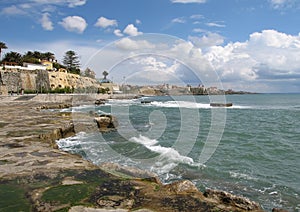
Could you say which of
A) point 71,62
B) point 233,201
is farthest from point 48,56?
point 233,201

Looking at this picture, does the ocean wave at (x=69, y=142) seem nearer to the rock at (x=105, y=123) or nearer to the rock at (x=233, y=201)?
the rock at (x=105, y=123)

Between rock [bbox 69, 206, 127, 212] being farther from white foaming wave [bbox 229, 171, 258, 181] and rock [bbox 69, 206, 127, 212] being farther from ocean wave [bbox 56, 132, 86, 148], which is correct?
ocean wave [bbox 56, 132, 86, 148]

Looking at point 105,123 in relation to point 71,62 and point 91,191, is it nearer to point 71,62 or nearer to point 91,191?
point 91,191

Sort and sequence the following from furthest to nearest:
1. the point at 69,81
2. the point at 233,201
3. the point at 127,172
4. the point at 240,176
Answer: the point at 69,81 → the point at 240,176 → the point at 127,172 → the point at 233,201

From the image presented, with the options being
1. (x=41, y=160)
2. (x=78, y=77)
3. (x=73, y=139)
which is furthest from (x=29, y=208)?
(x=78, y=77)

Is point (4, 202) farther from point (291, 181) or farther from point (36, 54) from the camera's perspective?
point (36, 54)

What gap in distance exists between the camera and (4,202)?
4.83 m

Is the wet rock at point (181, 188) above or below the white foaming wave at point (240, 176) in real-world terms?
above

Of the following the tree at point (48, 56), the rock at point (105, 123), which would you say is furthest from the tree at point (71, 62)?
the rock at point (105, 123)

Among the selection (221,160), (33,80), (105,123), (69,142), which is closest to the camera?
(221,160)

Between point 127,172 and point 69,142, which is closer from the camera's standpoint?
point 127,172

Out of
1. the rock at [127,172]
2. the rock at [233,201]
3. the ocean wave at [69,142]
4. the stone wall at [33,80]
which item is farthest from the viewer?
the stone wall at [33,80]

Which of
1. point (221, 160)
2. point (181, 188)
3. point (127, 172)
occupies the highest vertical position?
point (181, 188)

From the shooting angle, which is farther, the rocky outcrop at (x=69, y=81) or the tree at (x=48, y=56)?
the tree at (x=48, y=56)
